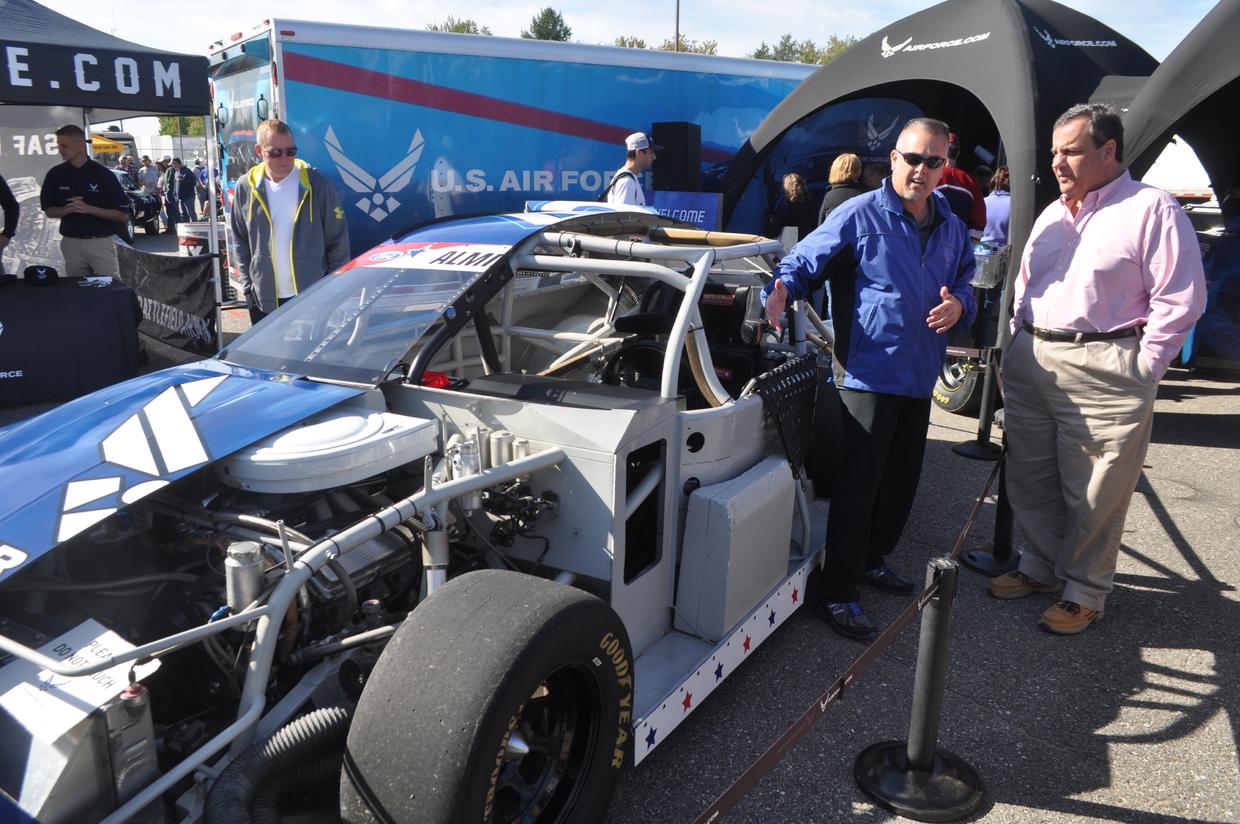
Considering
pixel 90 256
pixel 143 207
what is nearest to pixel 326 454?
pixel 90 256

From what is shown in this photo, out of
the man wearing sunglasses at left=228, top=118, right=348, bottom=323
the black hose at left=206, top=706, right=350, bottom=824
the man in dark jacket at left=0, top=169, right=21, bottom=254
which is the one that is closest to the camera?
the black hose at left=206, top=706, right=350, bottom=824

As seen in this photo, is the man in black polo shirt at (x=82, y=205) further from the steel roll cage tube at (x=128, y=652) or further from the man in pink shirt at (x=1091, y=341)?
the man in pink shirt at (x=1091, y=341)

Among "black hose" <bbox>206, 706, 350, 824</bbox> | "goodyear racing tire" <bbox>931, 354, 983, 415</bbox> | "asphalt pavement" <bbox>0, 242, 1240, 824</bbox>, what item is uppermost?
"black hose" <bbox>206, 706, 350, 824</bbox>

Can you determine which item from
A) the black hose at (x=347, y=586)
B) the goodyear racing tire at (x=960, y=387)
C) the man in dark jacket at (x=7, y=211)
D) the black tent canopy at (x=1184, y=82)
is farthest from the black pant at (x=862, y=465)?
the man in dark jacket at (x=7, y=211)

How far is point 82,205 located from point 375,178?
98.8 inches

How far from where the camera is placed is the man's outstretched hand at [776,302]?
10.9 ft

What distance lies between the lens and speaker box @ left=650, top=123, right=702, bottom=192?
1023 cm

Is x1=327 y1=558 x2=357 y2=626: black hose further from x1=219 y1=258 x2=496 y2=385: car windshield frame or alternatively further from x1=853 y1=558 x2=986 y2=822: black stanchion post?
x1=853 y1=558 x2=986 y2=822: black stanchion post

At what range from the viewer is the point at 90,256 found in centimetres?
822

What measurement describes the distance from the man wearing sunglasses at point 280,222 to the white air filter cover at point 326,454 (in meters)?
3.31

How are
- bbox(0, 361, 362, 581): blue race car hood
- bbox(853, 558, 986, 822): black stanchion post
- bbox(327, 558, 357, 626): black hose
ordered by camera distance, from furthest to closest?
1. bbox(853, 558, 986, 822): black stanchion post
2. bbox(327, 558, 357, 626): black hose
3. bbox(0, 361, 362, 581): blue race car hood

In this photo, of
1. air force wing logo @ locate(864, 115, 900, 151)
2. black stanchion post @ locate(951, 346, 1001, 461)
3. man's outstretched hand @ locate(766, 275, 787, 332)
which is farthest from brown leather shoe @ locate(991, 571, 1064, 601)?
air force wing logo @ locate(864, 115, 900, 151)

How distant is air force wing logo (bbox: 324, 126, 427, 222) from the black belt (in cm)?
639

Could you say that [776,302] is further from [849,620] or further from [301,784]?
[301,784]
